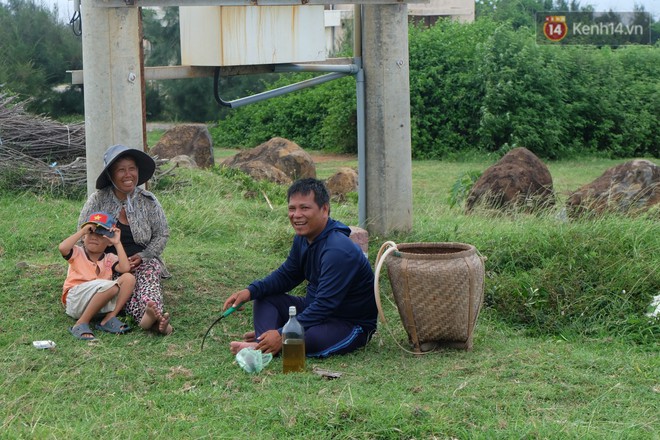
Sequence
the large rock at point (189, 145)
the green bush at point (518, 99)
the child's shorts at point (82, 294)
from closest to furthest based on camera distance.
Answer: the child's shorts at point (82, 294), the large rock at point (189, 145), the green bush at point (518, 99)

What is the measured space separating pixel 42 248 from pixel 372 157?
2.89 m

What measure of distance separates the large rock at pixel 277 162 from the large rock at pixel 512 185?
3.39 meters

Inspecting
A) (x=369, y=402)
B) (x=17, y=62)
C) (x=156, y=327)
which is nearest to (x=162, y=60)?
(x=17, y=62)

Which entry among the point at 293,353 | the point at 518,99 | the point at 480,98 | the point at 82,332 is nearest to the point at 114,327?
the point at 82,332

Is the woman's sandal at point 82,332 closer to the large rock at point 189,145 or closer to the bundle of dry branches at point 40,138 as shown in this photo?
the bundle of dry branches at point 40,138

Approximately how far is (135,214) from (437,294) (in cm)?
212

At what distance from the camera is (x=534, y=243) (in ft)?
24.3

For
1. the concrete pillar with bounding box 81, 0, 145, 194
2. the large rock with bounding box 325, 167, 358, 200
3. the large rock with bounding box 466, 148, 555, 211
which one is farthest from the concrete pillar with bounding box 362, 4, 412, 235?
the large rock with bounding box 325, 167, 358, 200

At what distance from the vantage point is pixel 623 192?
399 inches

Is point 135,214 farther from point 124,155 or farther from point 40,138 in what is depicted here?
point 40,138

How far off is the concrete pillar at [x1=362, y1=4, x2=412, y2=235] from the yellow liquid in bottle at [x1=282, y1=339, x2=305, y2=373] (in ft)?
9.65

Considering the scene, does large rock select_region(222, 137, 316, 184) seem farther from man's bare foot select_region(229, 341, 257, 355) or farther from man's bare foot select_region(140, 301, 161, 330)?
man's bare foot select_region(229, 341, 257, 355)

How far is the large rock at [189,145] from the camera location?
15.6 metres

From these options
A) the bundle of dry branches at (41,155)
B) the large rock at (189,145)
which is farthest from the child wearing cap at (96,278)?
the large rock at (189,145)
